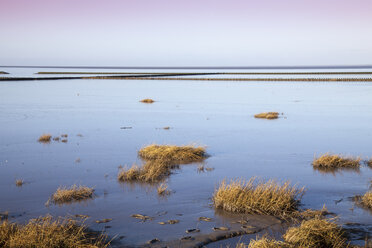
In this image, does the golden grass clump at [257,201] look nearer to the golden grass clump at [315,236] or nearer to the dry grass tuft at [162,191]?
the golden grass clump at [315,236]

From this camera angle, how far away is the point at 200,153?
17.9 metres

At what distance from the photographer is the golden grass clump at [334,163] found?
15586 mm

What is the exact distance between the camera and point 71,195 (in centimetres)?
1164

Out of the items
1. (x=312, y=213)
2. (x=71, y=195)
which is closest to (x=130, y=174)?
(x=71, y=195)

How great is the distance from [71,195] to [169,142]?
10154 millimetres

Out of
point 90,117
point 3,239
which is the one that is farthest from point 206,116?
point 3,239

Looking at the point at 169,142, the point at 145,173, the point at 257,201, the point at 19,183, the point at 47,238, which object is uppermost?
the point at 47,238

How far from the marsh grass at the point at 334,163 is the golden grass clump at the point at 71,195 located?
8.45 metres

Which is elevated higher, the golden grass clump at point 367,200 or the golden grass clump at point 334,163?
the golden grass clump at point 367,200

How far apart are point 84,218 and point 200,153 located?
8491 mm

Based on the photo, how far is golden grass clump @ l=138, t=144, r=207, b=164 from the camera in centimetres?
1686

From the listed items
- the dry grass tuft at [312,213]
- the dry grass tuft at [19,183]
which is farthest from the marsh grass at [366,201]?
the dry grass tuft at [19,183]

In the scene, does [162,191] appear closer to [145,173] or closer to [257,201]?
[145,173]

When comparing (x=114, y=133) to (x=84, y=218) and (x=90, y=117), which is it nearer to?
(x=90, y=117)
